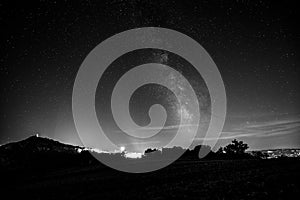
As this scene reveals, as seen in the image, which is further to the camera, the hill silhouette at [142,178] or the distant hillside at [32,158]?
the distant hillside at [32,158]

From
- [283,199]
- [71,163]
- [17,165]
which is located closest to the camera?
[283,199]

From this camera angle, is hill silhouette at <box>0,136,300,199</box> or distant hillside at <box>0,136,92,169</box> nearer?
hill silhouette at <box>0,136,300,199</box>

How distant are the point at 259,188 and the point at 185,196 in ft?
19.9

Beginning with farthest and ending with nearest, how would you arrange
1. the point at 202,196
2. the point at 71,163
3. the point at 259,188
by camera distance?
the point at 71,163 < the point at 259,188 < the point at 202,196

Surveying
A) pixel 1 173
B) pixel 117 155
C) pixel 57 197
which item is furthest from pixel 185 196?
pixel 117 155

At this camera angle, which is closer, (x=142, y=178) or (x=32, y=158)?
(x=142, y=178)

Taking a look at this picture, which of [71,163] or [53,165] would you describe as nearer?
[53,165]

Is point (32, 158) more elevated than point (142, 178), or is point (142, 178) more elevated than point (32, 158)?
point (32, 158)

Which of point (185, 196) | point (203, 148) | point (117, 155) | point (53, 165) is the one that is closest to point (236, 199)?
point (185, 196)

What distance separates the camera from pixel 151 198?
1684cm

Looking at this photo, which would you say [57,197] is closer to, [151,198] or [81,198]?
[81,198]

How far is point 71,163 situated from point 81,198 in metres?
42.2

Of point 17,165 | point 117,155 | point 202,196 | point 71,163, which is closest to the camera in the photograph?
point 202,196

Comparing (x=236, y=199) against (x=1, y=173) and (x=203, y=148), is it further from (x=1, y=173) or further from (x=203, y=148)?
(x=203, y=148)
